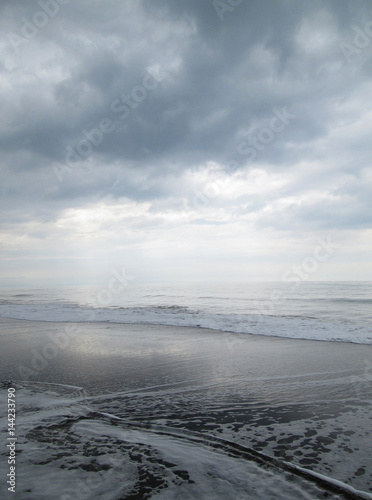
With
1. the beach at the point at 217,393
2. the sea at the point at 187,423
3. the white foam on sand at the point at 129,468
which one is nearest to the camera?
the white foam on sand at the point at 129,468

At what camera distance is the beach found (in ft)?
13.2

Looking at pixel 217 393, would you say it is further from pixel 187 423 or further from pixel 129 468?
pixel 129 468

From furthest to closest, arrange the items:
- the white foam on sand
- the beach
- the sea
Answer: the beach → the sea → the white foam on sand

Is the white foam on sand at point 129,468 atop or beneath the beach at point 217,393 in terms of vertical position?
atop

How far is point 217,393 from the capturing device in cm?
625

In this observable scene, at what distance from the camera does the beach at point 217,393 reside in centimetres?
404

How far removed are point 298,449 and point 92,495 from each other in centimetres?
276

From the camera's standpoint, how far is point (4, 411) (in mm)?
5008

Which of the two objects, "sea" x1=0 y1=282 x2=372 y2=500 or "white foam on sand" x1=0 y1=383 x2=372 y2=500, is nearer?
"white foam on sand" x1=0 y1=383 x2=372 y2=500

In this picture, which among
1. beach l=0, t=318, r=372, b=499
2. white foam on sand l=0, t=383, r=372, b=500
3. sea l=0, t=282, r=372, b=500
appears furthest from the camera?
beach l=0, t=318, r=372, b=499

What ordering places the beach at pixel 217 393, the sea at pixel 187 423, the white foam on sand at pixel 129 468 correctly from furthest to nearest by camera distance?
the beach at pixel 217 393, the sea at pixel 187 423, the white foam on sand at pixel 129 468

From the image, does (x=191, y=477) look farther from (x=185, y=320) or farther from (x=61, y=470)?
(x=185, y=320)

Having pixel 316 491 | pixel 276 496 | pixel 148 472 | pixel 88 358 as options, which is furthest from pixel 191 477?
pixel 88 358

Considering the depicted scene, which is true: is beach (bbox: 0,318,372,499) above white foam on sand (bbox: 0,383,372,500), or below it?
below
